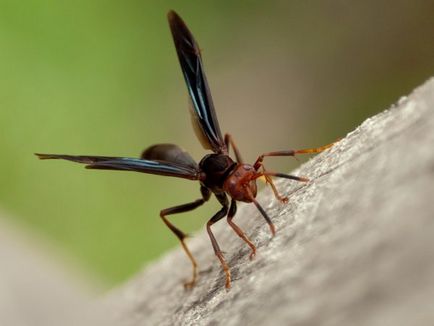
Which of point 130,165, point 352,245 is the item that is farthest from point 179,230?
point 352,245

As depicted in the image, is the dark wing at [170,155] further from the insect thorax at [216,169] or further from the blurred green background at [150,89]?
the blurred green background at [150,89]

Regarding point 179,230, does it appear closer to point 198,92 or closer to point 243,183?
point 198,92

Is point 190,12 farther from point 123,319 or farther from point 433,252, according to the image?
point 433,252

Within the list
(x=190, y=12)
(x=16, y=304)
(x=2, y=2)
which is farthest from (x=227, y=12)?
(x=16, y=304)

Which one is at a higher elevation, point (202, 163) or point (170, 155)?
point (170, 155)

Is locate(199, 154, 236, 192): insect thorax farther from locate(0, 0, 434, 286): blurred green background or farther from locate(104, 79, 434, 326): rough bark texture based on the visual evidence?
locate(0, 0, 434, 286): blurred green background

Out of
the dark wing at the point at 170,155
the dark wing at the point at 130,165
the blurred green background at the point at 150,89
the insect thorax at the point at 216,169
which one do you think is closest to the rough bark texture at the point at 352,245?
the insect thorax at the point at 216,169

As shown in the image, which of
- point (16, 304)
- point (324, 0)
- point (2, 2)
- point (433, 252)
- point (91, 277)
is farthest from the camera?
point (324, 0)
